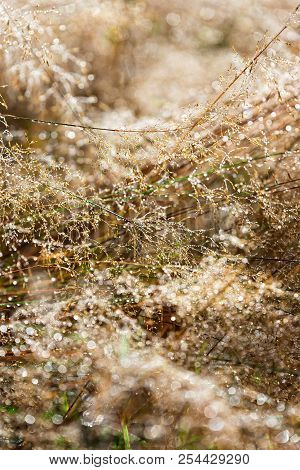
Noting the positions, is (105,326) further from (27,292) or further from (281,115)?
(281,115)

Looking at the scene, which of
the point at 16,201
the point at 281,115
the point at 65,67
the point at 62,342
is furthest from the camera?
the point at 65,67

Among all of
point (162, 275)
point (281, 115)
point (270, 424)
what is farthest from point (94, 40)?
point (270, 424)

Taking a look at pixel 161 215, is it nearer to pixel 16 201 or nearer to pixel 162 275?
pixel 162 275

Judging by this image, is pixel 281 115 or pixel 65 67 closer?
pixel 281 115

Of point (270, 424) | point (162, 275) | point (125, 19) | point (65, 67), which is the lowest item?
point (270, 424)

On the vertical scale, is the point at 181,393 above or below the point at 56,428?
above

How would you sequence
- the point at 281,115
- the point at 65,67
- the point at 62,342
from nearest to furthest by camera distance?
the point at 62,342
the point at 281,115
the point at 65,67

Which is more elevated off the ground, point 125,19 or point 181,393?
point 125,19

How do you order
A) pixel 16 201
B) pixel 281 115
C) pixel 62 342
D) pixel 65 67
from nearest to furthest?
pixel 16 201, pixel 62 342, pixel 281 115, pixel 65 67

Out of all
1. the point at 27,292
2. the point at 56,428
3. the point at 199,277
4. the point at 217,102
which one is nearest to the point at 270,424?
the point at 199,277
